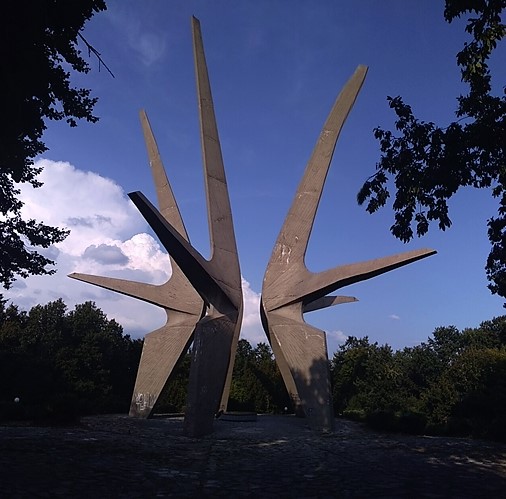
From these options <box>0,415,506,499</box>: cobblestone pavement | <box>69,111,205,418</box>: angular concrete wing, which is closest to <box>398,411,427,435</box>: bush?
<box>0,415,506,499</box>: cobblestone pavement

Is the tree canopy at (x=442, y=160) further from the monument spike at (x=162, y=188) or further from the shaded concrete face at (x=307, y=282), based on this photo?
the monument spike at (x=162, y=188)

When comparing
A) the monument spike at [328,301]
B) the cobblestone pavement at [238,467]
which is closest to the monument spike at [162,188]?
the monument spike at [328,301]

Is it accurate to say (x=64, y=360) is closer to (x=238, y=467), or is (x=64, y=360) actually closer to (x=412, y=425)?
(x=412, y=425)

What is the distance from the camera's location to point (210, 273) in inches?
543

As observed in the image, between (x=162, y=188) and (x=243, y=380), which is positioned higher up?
Answer: (x=162, y=188)

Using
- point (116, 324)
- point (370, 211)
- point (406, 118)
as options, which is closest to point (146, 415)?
point (370, 211)


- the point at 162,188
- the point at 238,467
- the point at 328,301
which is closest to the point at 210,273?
the point at 238,467

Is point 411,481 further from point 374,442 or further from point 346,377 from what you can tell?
point 346,377

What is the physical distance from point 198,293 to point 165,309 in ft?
10.3

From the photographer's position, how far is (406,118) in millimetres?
8570

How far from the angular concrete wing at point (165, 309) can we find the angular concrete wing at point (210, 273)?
2124 millimetres

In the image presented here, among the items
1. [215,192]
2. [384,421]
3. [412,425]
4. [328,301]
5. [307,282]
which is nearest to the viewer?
[412,425]

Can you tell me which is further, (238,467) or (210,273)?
(210,273)

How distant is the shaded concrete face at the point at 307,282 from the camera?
14070mm
